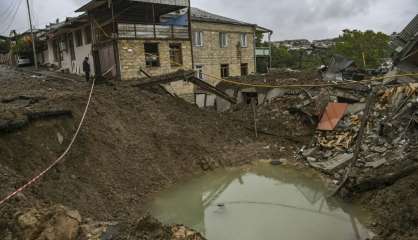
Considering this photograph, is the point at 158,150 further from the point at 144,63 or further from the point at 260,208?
the point at 144,63

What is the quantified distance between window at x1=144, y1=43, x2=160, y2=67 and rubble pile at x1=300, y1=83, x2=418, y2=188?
11029 mm

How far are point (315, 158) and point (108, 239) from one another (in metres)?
10.7

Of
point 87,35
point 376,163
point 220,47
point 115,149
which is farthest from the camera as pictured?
point 220,47

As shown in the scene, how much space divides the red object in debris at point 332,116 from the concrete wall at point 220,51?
12719mm

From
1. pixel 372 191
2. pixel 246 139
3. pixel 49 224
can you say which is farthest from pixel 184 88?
pixel 49 224

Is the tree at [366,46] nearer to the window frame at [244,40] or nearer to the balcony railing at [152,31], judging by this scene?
→ the window frame at [244,40]

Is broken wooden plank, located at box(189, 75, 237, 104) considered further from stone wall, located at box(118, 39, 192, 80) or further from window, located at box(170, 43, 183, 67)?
window, located at box(170, 43, 183, 67)

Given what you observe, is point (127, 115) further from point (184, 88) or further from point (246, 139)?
point (184, 88)

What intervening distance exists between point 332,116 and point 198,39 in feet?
45.0

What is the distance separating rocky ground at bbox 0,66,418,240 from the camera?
23.3 feet

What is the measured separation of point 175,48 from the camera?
22.8 meters

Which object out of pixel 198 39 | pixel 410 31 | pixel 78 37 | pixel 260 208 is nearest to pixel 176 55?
pixel 198 39

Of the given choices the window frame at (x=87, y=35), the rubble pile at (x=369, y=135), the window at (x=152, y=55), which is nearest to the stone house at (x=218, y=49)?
the window at (x=152, y=55)

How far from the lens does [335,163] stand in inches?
523
